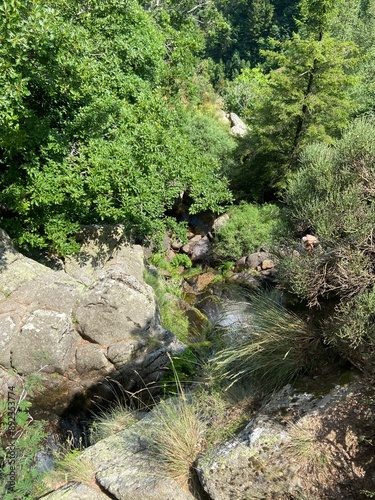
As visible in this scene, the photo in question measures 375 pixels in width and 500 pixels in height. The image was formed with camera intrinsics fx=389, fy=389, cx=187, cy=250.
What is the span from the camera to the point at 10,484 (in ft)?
11.6

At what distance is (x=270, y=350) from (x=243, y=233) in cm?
→ 1034

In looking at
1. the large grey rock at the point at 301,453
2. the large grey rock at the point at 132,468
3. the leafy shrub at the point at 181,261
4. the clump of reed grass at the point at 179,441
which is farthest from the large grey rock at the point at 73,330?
the leafy shrub at the point at 181,261

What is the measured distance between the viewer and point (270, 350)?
386cm

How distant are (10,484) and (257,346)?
260cm

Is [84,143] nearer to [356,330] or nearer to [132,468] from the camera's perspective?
[132,468]

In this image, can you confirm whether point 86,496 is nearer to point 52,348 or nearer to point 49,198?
point 52,348

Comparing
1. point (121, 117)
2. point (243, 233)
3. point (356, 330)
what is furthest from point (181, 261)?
point (356, 330)

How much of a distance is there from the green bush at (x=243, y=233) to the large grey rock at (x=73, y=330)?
695 cm

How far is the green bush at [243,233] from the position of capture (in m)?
14.0

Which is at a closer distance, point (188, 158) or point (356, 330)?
point (356, 330)

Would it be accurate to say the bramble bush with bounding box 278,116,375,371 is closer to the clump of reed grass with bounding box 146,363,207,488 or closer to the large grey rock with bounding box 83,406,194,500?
the clump of reed grass with bounding box 146,363,207,488

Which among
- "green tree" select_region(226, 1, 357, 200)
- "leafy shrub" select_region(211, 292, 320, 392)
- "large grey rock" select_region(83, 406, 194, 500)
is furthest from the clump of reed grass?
"green tree" select_region(226, 1, 357, 200)

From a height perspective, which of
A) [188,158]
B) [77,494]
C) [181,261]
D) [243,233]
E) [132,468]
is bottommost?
[181,261]

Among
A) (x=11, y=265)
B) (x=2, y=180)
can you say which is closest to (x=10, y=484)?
(x=11, y=265)
